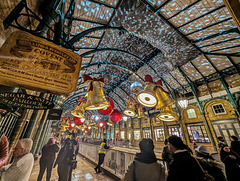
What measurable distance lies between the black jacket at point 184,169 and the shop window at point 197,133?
11.5 meters

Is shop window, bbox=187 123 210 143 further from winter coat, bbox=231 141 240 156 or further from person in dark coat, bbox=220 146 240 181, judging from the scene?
person in dark coat, bbox=220 146 240 181

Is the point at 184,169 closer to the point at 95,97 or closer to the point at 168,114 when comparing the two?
the point at 168,114

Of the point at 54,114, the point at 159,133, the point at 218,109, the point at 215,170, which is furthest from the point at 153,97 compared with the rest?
the point at 159,133

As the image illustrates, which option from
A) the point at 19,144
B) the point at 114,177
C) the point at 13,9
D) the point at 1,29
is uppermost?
the point at 13,9

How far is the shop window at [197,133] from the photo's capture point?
31.0 ft

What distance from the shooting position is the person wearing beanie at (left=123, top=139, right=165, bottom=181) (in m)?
1.61

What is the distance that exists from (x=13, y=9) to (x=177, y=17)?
20.7 feet

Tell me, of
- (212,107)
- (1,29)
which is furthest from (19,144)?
(212,107)

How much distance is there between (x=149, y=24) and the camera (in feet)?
16.7

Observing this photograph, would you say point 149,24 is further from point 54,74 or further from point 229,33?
point 54,74

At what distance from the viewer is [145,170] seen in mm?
1629

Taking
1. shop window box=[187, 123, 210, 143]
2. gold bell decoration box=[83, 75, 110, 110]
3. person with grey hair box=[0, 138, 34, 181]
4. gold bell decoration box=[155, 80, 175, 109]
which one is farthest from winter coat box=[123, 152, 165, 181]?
shop window box=[187, 123, 210, 143]

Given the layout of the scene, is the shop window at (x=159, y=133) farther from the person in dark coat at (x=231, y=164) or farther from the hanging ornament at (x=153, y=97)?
the hanging ornament at (x=153, y=97)

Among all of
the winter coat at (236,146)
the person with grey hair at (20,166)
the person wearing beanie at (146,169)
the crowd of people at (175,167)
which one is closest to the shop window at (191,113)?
the winter coat at (236,146)
